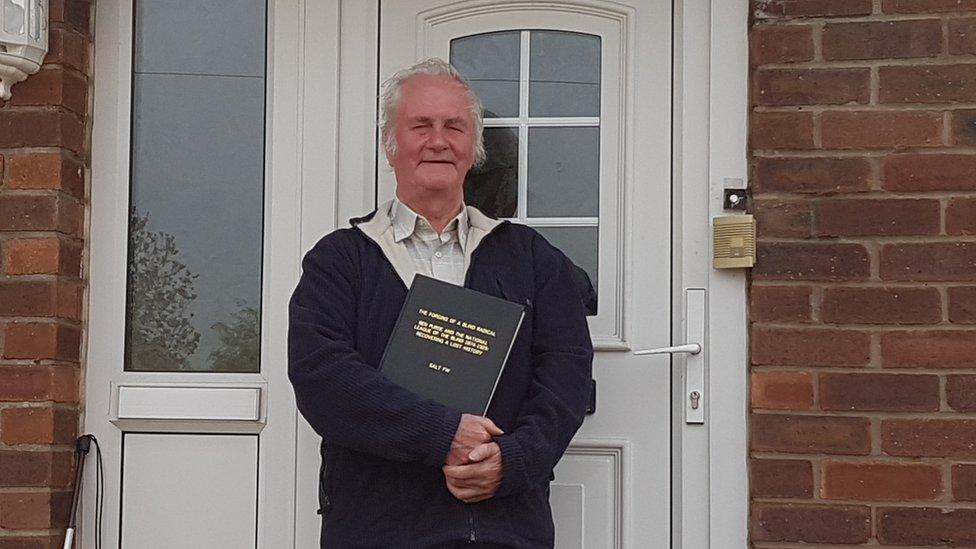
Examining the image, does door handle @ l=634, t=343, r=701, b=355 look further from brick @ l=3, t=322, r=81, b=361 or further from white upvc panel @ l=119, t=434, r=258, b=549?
brick @ l=3, t=322, r=81, b=361

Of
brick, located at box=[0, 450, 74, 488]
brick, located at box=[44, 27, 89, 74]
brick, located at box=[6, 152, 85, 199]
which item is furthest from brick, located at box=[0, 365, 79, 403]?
brick, located at box=[44, 27, 89, 74]

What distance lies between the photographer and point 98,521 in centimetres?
338

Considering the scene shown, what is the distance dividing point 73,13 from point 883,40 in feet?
6.14

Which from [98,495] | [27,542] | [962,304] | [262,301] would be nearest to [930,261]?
[962,304]

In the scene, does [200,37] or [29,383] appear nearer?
[29,383]

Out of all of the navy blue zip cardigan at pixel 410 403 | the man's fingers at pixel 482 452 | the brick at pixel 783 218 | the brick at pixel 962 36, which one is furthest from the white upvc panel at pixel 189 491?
the brick at pixel 962 36

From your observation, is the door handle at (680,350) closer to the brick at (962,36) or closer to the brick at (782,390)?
the brick at (782,390)

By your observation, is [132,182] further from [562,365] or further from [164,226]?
[562,365]

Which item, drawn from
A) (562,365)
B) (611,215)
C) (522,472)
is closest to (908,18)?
(611,215)

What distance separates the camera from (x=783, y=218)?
3.13 m

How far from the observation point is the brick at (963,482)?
302 centimetres

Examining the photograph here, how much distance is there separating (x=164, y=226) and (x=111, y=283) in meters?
0.19

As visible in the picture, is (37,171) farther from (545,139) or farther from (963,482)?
(963,482)

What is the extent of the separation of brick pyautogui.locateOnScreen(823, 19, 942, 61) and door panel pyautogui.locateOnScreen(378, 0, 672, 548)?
0.42 m
